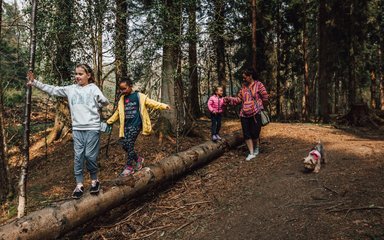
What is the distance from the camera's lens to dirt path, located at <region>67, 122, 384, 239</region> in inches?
170

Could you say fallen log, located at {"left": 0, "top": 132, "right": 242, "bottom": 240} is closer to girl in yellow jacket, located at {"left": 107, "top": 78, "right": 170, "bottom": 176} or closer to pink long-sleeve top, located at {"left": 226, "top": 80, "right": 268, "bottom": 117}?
girl in yellow jacket, located at {"left": 107, "top": 78, "right": 170, "bottom": 176}

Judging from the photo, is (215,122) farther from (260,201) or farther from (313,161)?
(260,201)

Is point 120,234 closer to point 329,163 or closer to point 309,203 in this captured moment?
point 309,203

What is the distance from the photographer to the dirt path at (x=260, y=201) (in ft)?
14.3

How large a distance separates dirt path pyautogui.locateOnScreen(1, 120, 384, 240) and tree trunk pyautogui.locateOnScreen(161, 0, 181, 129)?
2.17 metres

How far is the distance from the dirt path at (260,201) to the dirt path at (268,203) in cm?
1

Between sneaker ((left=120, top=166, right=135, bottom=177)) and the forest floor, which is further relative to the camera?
sneaker ((left=120, top=166, right=135, bottom=177))

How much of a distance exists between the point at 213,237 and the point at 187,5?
23.3 ft

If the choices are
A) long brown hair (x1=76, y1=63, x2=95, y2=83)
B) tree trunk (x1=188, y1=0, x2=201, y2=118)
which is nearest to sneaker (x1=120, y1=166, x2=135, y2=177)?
long brown hair (x1=76, y1=63, x2=95, y2=83)

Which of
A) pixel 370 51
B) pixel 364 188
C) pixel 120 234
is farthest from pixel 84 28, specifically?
pixel 370 51

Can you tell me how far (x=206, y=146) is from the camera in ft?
27.3

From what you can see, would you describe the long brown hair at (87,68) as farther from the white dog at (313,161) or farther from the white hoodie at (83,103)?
the white dog at (313,161)

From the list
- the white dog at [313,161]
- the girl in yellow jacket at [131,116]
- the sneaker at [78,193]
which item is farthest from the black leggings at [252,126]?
the sneaker at [78,193]

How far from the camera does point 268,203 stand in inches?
208
